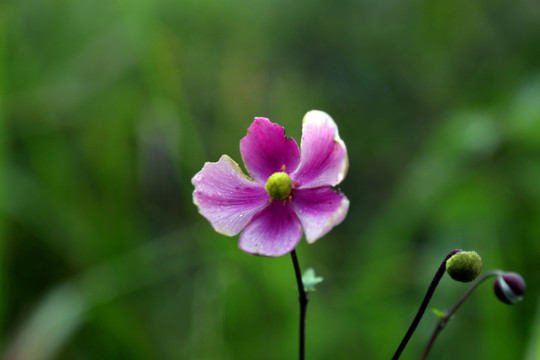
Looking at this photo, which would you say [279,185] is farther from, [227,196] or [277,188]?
[227,196]

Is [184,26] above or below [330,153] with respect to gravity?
above

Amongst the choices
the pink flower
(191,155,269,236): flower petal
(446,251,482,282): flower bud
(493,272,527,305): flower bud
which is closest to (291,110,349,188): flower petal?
the pink flower

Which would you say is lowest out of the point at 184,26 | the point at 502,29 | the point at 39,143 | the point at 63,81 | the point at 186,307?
the point at 186,307

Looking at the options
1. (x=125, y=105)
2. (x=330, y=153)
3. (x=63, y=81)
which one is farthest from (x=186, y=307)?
(x=330, y=153)

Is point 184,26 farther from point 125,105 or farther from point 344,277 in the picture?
point 344,277

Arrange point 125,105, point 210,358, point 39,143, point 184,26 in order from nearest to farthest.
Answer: point 210,358
point 39,143
point 125,105
point 184,26

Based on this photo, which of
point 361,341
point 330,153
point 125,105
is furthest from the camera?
point 125,105
